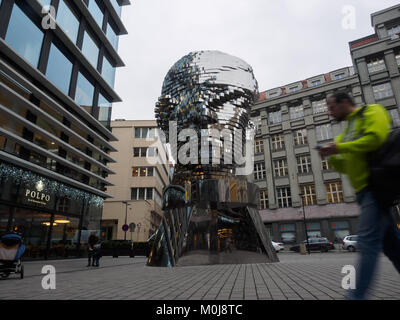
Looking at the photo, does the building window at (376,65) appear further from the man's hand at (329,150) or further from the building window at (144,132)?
the man's hand at (329,150)

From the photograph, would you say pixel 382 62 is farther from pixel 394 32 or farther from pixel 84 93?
pixel 84 93

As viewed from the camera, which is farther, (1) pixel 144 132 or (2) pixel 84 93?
(1) pixel 144 132

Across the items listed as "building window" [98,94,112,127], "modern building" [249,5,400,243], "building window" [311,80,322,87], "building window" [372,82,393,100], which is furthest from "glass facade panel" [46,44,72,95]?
"building window" [311,80,322,87]

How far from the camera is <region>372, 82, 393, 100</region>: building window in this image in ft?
113

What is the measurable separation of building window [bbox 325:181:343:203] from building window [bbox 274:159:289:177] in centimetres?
612

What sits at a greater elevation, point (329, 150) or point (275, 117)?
point (275, 117)

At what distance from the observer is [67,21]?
19.9 metres

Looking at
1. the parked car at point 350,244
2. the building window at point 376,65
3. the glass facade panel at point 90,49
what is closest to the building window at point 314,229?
the parked car at point 350,244

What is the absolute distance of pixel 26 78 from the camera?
1577 centimetres

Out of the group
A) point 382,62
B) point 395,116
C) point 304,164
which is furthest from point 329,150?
point 382,62

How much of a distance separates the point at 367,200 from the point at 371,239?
323mm
